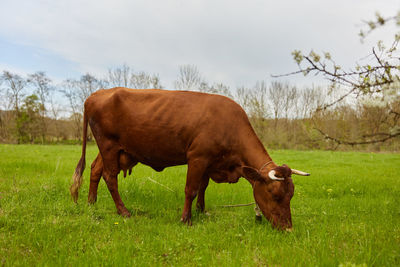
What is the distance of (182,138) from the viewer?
15.7 feet

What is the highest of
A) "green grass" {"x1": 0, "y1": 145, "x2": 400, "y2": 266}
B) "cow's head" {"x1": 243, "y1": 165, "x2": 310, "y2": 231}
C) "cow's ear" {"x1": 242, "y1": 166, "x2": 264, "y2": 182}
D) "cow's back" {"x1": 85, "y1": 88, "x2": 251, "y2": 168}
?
"cow's back" {"x1": 85, "y1": 88, "x2": 251, "y2": 168}

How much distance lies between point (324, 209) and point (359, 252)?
2.40 meters

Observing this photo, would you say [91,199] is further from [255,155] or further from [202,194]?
[255,155]

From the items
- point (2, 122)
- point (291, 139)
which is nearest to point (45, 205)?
point (291, 139)

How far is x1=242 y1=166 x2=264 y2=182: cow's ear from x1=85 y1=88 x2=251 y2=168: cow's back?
51 cm

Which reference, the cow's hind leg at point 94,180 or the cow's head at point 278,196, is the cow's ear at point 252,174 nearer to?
the cow's head at point 278,196

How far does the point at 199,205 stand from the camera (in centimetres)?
539

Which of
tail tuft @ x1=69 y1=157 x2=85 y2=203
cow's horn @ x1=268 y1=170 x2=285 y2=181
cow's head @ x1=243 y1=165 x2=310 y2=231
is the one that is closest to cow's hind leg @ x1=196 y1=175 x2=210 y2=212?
cow's head @ x1=243 y1=165 x2=310 y2=231

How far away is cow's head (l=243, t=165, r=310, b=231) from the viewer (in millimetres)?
4176

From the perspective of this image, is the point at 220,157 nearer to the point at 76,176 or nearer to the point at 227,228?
the point at 227,228

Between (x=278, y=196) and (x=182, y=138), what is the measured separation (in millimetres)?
1832

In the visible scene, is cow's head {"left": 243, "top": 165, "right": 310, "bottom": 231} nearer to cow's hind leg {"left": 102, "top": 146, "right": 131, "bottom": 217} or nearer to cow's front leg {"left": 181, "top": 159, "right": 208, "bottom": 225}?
cow's front leg {"left": 181, "top": 159, "right": 208, "bottom": 225}

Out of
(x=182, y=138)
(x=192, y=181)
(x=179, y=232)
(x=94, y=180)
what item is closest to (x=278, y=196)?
(x=192, y=181)

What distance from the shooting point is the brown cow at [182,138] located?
184 inches
